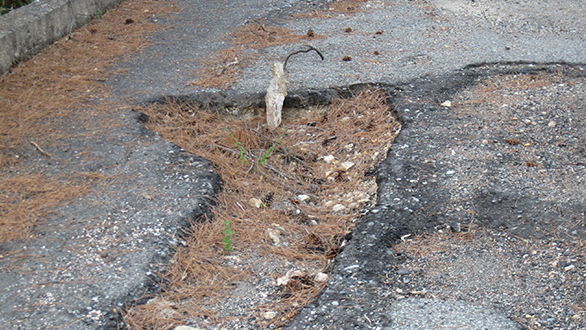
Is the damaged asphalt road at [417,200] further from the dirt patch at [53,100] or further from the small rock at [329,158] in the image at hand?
the small rock at [329,158]

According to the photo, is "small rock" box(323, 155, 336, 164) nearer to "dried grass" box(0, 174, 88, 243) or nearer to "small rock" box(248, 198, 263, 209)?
"small rock" box(248, 198, 263, 209)

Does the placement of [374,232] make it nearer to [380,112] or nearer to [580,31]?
[380,112]

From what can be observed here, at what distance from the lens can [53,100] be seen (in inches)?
181

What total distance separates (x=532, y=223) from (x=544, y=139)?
99cm

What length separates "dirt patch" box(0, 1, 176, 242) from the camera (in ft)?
11.6

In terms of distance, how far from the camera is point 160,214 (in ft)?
11.0

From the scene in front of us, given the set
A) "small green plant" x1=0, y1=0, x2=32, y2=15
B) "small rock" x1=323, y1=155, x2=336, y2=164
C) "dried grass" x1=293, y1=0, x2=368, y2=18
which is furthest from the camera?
"dried grass" x1=293, y1=0, x2=368, y2=18

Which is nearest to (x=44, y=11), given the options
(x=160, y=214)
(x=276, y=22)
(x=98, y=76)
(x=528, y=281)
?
(x=98, y=76)

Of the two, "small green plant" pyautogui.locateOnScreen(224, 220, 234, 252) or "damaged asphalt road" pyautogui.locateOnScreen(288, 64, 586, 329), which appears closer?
"damaged asphalt road" pyautogui.locateOnScreen(288, 64, 586, 329)

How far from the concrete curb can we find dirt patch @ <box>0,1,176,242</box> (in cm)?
7

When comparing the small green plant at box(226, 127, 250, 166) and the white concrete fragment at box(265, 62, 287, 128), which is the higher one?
the white concrete fragment at box(265, 62, 287, 128)

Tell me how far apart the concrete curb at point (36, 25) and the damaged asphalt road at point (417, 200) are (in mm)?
784

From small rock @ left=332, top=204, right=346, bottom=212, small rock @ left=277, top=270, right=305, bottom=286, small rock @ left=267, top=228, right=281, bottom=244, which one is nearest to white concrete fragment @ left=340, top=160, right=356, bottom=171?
small rock @ left=332, top=204, right=346, bottom=212

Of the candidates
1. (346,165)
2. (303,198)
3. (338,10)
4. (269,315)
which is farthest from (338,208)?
(338,10)
